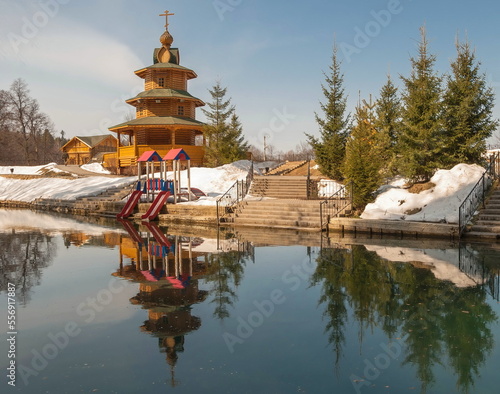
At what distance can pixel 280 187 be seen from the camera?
78.6 feet

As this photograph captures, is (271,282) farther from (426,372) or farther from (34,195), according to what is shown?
(34,195)

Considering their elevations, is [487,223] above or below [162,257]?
above

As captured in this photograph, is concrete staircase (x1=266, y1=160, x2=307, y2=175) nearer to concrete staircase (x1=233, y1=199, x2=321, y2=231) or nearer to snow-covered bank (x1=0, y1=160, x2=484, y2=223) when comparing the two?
snow-covered bank (x1=0, y1=160, x2=484, y2=223)

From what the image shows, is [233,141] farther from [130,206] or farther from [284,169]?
[130,206]

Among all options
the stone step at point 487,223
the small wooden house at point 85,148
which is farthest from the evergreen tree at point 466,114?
the small wooden house at point 85,148

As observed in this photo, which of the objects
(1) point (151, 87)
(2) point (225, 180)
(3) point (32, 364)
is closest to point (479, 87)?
(2) point (225, 180)

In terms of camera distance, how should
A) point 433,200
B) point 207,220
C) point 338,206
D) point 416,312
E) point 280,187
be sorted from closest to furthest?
point 416,312 < point 433,200 < point 338,206 < point 207,220 < point 280,187

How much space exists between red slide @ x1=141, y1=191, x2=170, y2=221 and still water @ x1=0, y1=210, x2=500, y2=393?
357 inches

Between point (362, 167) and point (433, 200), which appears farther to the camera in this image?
point (362, 167)

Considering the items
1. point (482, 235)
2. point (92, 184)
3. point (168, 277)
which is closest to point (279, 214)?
point (482, 235)

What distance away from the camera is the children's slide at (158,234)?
1460 cm

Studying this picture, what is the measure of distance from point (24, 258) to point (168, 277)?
5.42 metres

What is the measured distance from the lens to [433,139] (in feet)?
66.3

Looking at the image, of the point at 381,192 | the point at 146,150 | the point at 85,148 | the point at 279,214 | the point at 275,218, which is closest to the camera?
the point at 275,218
